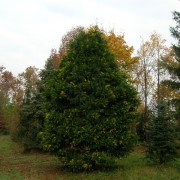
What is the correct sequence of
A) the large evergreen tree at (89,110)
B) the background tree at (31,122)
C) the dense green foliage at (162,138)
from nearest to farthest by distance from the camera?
1. the large evergreen tree at (89,110)
2. the dense green foliage at (162,138)
3. the background tree at (31,122)

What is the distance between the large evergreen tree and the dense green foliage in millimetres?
1219

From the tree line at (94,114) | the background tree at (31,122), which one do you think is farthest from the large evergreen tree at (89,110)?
the background tree at (31,122)

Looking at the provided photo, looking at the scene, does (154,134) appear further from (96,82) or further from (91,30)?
(91,30)

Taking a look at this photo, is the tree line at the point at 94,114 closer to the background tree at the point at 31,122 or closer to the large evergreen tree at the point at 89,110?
the large evergreen tree at the point at 89,110

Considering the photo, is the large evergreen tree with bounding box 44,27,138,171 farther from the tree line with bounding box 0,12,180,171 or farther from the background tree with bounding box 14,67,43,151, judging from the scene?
the background tree with bounding box 14,67,43,151

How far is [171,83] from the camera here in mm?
22250

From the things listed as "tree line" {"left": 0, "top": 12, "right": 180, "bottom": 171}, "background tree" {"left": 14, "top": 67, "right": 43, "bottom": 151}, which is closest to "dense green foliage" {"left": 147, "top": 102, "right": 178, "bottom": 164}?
"tree line" {"left": 0, "top": 12, "right": 180, "bottom": 171}

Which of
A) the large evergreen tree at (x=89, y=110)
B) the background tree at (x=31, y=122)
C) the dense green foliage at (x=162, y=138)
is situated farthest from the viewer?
the background tree at (x=31, y=122)

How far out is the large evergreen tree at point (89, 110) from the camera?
15555 millimetres

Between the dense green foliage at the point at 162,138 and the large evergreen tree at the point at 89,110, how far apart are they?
122 centimetres

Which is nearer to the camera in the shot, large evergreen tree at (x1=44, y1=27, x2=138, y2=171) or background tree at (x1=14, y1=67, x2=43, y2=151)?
large evergreen tree at (x1=44, y1=27, x2=138, y2=171)

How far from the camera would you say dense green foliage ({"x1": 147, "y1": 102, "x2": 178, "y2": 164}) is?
16.2 m

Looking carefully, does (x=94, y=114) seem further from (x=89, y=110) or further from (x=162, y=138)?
(x=162, y=138)

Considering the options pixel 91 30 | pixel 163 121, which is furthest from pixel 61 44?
pixel 163 121
